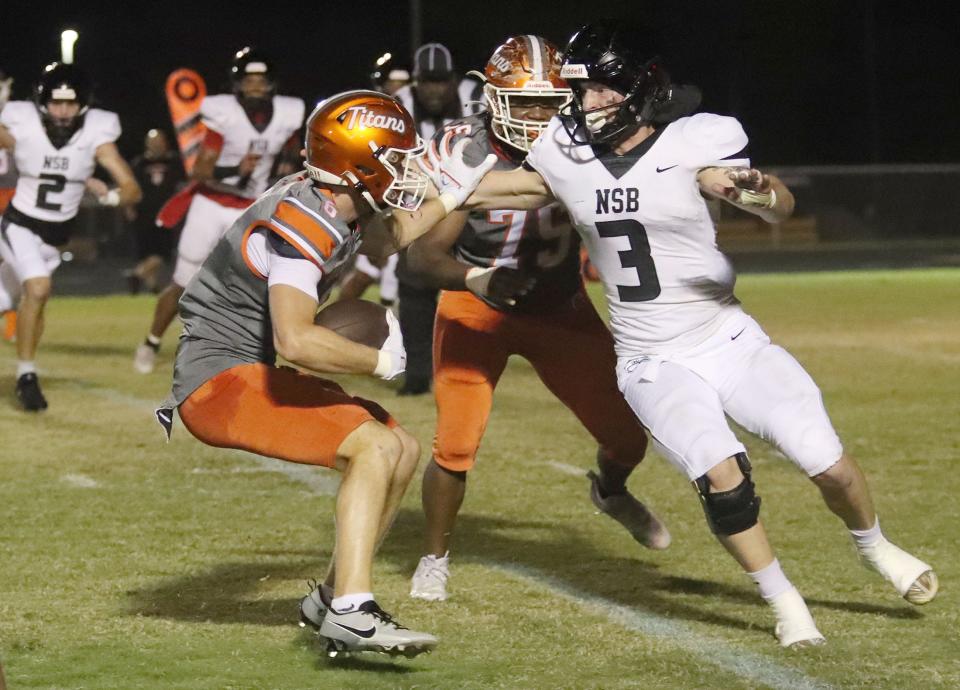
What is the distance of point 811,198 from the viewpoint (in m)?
26.5

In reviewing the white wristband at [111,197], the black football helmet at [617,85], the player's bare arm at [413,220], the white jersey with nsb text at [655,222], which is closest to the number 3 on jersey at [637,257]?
the white jersey with nsb text at [655,222]

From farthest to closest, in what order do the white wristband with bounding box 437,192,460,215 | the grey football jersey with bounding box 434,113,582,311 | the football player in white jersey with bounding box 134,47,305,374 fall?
Answer: the football player in white jersey with bounding box 134,47,305,374, the grey football jersey with bounding box 434,113,582,311, the white wristband with bounding box 437,192,460,215

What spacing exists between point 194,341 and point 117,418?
15.1 feet

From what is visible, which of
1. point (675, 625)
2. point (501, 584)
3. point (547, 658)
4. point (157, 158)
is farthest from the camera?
point (157, 158)

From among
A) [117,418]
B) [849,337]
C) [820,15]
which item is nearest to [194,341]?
[117,418]

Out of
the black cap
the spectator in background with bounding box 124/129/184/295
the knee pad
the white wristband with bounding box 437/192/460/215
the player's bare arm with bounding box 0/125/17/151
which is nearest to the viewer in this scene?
the knee pad

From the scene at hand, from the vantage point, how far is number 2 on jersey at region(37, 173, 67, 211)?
9.68 metres

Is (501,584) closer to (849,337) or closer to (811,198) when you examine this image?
(849,337)

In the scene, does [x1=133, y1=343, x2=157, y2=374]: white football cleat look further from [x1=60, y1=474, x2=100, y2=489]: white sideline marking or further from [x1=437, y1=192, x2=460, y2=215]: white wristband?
[x1=437, y1=192, x2=460, y2=215]: white wristband

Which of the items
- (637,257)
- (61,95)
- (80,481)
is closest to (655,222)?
(637,257)

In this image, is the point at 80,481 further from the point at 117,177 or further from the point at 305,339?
the point at 305,339

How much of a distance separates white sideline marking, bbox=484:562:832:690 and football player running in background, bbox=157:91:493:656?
2.56ft

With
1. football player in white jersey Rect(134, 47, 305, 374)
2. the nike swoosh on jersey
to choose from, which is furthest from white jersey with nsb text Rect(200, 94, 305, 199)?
the nike swoosh on jersey

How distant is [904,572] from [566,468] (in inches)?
115
